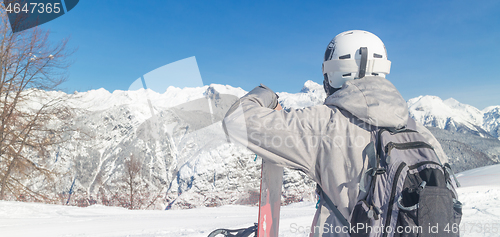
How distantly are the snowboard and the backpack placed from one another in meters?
0.82

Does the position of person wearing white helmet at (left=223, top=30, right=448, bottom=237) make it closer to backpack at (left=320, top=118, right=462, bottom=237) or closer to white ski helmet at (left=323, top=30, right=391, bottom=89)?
backpack at (left=320, top=118, right=462, bottom=237)

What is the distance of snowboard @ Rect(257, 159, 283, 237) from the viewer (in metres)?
1.88

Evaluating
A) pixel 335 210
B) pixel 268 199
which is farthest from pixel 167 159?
pixel 335 210

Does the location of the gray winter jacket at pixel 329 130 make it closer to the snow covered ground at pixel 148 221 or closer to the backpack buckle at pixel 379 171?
the backpack buckle at pixel 379 171

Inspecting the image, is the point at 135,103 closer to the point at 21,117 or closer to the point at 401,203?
the point at 21,117

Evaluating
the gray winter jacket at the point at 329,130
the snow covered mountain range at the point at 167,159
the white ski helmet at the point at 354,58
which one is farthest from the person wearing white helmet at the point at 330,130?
the snow covered mountain range at the point at 167,159

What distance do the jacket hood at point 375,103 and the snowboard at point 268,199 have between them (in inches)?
36.1

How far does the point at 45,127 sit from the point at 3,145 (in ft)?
4.81

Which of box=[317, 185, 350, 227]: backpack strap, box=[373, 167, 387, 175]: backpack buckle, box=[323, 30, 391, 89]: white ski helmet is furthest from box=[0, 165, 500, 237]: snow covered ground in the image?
box=[373, 167, 387, 175]: backpack buckle

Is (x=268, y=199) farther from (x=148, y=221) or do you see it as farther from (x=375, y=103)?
(x=148, y=221)

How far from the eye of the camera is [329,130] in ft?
3.67

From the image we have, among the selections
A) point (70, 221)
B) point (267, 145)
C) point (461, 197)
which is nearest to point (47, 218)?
point (70, 221)

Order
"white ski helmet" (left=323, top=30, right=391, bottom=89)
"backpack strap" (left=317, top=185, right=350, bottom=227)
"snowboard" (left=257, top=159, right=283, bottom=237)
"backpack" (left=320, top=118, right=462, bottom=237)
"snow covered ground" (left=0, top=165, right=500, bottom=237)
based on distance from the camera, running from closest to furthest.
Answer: "backpack" (left=320, top=118, right=462, bottom=237), "backpack strap" (left=317, top=185, right=350, bottom=227), "white ski helmet" (left=323, top=30, right=391, bottom=89), "snowboard" (left=257, top=159, right=283, bottom=237), "snow covered ground" (left=0, top=165, right=500, bottom=237)

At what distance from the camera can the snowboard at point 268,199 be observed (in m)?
1.88
